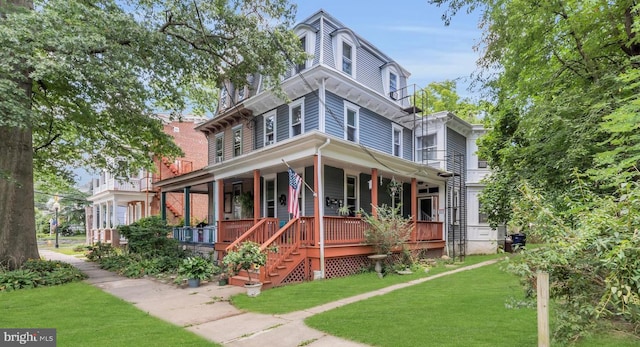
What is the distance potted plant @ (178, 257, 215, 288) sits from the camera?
995 centimetres

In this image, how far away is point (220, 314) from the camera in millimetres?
6973

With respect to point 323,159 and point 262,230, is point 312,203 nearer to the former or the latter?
point 323,159

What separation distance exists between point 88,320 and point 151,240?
8.73 metres

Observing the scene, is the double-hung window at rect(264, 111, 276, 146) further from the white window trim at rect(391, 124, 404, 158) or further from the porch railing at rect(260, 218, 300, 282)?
the white window trim at rect(391, 124, 404, 158)

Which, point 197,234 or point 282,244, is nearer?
point 282,244

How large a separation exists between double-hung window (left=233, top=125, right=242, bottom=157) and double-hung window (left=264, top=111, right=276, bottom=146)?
1981 millimetres

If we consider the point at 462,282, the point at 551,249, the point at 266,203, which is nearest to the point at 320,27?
the point at 266,203

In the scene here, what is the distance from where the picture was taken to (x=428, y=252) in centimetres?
1500

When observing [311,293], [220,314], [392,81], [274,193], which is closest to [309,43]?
[392,81]

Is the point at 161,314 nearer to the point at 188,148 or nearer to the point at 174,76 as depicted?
the point at 174,76

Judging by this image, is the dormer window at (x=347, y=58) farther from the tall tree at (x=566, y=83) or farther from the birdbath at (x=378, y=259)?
the birdbath at (x=378, y=259)

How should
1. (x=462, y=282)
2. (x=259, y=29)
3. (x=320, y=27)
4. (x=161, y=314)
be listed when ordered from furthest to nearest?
1. (x=320, y=27)
2. (x=259, y=29)
3. (x=462, y=282)
4. (x=161, y=314)

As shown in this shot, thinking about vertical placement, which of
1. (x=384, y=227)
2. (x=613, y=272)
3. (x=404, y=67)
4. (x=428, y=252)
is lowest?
(x=428, y=252)

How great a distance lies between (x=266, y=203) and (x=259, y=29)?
7.01 m
